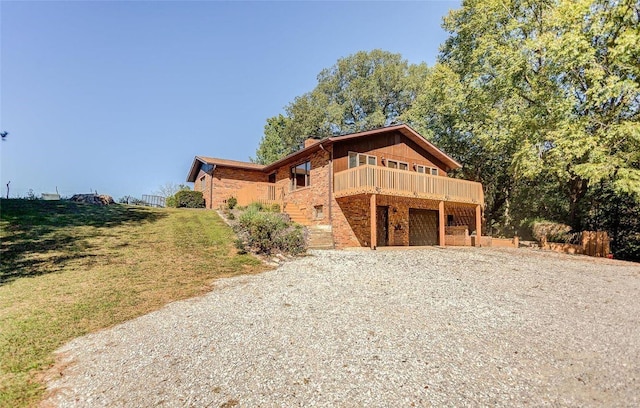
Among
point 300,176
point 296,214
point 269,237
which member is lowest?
point 269,237

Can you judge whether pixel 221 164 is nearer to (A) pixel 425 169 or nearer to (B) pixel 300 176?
(B) pixel 300 176

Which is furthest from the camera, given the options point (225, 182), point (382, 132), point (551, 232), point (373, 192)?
point (225, 182)

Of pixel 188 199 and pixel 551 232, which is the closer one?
pixel 551 232

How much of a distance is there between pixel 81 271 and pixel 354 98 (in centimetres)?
3356

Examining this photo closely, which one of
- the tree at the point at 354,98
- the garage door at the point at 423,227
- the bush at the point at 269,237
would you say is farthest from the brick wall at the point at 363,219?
the tree at the point at 354,98

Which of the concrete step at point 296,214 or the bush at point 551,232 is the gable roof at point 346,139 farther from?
the bush at point 551,232

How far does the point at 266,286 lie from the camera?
8305 mm

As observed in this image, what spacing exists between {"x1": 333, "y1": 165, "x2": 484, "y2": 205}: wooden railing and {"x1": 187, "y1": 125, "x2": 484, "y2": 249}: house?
4cm

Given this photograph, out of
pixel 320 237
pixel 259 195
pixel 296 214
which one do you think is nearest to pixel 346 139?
pixel 320 237

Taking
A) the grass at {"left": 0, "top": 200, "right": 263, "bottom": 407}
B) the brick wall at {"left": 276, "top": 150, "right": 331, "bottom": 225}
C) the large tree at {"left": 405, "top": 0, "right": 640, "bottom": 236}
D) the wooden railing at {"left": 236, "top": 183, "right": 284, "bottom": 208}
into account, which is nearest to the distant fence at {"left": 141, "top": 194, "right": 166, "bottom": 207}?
the grass at {"left": 0, "top": 200, "right": 263, "bottom": 407}

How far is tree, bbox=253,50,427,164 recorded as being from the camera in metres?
36.3

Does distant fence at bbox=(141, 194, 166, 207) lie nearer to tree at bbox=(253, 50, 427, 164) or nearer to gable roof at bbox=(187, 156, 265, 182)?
gable roof at bbox=(187, 156, 265, 182)

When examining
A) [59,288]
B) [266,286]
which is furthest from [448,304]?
[59,288]

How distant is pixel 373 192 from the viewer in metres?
14.5
